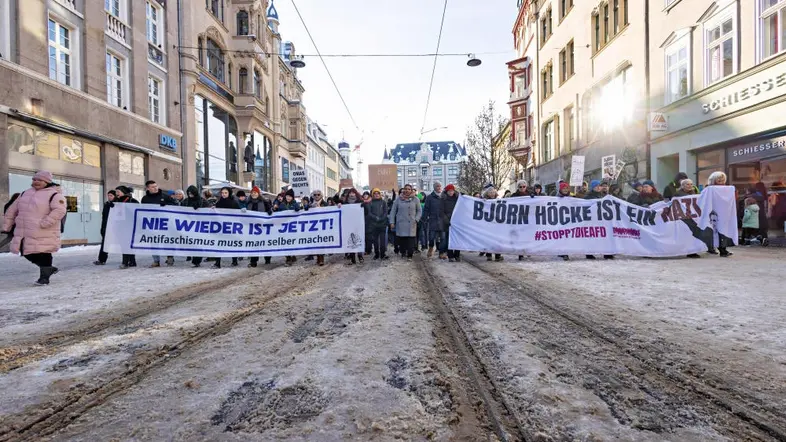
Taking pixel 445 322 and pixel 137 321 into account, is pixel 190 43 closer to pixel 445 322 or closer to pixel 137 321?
pixel 137 321

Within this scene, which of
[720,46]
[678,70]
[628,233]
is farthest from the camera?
[678,70]

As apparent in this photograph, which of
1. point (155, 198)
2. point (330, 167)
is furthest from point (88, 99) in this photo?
point (330, 167)

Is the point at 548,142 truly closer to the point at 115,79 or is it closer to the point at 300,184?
the point at 300,184

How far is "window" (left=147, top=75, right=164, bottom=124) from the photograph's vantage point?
→ 19720 millimetres

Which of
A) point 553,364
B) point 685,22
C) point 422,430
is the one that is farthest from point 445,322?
point 685,22

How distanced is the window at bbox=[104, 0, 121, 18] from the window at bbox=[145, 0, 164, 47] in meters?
1.83

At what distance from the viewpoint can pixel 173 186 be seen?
832 inches

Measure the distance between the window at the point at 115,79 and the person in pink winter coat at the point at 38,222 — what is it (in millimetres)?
12341

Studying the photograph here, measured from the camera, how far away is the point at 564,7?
2577 cm

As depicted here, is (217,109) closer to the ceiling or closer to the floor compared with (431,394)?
closer to the ceiling

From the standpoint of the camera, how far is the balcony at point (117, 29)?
16.8 m

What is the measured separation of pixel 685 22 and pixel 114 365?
18.6 meters

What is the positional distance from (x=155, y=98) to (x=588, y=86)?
21.6m

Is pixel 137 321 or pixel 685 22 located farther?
pixel 685 22
